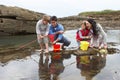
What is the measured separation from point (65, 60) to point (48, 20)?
7.77ft

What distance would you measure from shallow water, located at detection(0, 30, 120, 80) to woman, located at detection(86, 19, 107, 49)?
0.76m

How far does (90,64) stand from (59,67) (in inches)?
47.1

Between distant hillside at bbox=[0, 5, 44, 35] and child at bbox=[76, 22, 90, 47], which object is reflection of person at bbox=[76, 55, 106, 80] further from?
distant hillside at bbox=[0, 5, 44, 35]

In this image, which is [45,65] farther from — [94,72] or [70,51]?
[70,51]

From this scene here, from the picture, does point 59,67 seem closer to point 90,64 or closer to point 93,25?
point 90,64

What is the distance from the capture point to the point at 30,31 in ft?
99.2

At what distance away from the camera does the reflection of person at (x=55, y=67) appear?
9.91 metres

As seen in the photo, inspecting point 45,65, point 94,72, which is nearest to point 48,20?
point 45,65

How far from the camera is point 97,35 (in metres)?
14.3

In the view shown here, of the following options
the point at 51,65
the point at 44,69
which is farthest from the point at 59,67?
the point at 44,69

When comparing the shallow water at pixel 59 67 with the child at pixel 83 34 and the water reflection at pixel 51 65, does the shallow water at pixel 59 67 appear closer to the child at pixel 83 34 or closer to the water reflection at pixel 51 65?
the water reflection at pixel 51 65

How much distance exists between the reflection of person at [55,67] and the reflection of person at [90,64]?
2.28 ft

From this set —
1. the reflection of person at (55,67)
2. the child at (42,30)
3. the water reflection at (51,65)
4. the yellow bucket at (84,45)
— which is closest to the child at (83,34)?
the yellow bucket at (84,45)

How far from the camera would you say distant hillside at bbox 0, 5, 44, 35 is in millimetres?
27266
